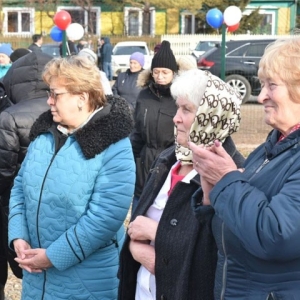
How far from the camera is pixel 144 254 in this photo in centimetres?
280

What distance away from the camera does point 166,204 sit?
272 cm

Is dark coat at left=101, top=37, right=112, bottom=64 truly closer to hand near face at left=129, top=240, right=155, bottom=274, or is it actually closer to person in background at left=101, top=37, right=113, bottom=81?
person in background at left=101, top=37, right=113, bottom=81

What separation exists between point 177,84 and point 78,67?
667 millimetres

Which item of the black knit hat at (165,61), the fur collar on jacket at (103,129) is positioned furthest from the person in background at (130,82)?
the fur collar on jacket at (103,129)

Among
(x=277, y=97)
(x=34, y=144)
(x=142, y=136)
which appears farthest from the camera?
(x=142, y=136)

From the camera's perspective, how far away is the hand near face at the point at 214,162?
220 cm

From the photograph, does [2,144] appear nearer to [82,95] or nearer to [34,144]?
[34,144]

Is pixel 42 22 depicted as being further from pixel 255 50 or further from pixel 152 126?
pixel 152 126

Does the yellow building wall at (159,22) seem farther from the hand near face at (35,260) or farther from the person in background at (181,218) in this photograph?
the person in background at (181,218)

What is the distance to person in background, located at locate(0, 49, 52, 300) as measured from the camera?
12.9ft

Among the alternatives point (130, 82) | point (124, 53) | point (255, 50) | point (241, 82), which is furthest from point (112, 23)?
point (130, 82)

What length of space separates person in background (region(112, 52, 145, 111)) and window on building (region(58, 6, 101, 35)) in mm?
27121

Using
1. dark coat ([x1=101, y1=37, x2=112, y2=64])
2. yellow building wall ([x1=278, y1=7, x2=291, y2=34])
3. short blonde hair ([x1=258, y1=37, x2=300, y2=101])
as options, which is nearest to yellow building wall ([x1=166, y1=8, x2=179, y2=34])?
yellow building wall ([x1=278, y1=7, x2=291, y2=34])

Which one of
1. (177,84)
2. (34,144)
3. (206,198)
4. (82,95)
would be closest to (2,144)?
(34,144)
